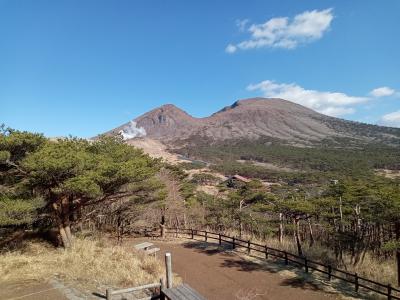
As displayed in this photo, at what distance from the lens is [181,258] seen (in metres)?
16.3

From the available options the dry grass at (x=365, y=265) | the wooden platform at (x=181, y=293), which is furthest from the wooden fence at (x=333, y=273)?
the wooden platform at (x=181, y=293)

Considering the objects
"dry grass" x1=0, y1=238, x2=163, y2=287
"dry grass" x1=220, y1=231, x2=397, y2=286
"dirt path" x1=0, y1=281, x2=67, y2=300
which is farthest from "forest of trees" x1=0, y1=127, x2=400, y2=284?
"dirt path" x1=0, y1=281, x2=67, y2=300

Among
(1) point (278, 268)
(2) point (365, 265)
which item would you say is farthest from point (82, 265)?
(2) point (365, 265)

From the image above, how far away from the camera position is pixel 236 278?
13.2m

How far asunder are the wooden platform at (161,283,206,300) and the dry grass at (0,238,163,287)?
7.67 ft

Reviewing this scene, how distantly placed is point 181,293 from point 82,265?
5.15m

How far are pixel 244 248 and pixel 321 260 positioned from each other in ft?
12.3

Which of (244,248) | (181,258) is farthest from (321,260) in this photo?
(181,258)

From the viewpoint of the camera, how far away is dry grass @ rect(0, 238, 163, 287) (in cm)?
1101

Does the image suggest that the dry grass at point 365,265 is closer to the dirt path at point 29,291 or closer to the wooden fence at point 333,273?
the wooden fence at point 333,273

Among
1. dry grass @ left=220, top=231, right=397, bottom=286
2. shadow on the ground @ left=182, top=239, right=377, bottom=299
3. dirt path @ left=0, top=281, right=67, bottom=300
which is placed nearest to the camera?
dirt path @ left=0, top=281, right=67, bottom=300

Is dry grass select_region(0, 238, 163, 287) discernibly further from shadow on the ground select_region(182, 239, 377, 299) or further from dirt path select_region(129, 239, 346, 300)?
shadow on the ground select_region(182, 239, 377, 299)

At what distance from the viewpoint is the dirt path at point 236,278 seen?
11602 millimetres

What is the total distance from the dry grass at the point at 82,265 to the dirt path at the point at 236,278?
1762mm
